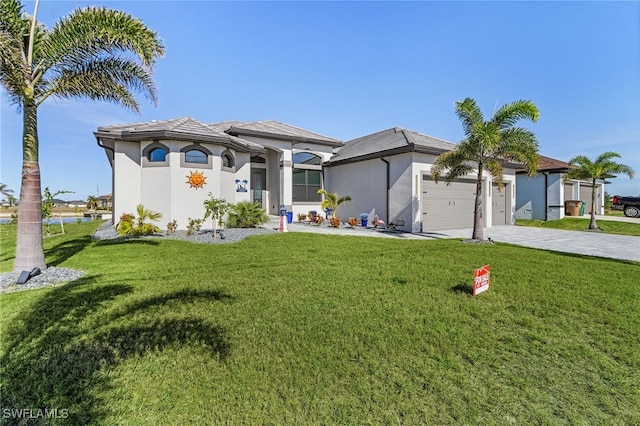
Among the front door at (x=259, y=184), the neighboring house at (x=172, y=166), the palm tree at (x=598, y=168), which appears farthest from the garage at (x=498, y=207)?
the neighboring house at (x=172, y=166)

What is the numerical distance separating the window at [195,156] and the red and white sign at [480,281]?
11.7 meters

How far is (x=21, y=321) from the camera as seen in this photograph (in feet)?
12.8

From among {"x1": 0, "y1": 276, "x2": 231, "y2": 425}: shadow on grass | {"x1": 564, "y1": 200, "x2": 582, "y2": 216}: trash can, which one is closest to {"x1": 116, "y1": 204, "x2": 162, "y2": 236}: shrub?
{"x1": 0, "y1": 276, "x2": 231, "y2": 425}: shadow on grass

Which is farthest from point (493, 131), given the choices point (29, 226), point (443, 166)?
point (29, 226)

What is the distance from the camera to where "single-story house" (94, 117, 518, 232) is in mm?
12406

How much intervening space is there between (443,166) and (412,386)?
10940mm

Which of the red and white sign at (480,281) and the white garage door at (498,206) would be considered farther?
the white garage door at (498,206)

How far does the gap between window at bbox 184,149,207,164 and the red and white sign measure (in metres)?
11.7

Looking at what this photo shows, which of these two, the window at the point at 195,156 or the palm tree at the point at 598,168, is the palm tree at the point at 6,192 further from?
the palm tree at the point at 598,168

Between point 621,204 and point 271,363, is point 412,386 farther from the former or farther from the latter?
point 621,204

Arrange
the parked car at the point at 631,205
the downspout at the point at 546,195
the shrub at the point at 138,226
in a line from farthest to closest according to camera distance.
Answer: the parked car at the point at 631,205, the downspout at the point at 546,195, the shrub at the point at 138,226

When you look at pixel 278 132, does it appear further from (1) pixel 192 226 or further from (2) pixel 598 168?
(2) pixel 598 168

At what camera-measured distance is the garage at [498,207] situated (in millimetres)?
17844

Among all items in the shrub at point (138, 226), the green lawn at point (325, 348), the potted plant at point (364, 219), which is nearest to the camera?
the green lawn at point (325, 348)
